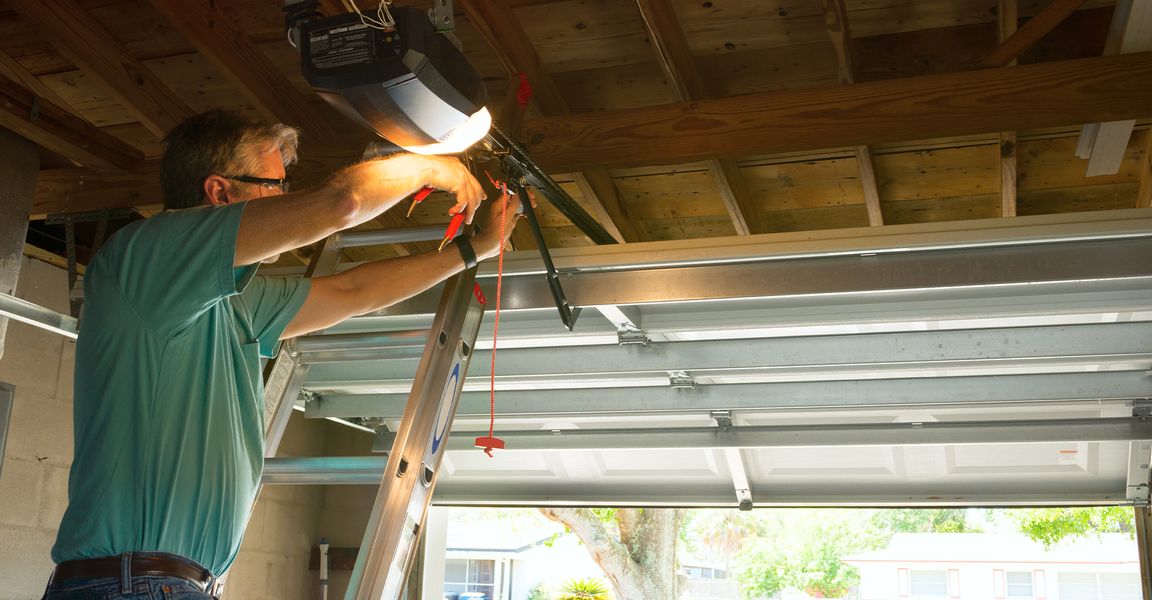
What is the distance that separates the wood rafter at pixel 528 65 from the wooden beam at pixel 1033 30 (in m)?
1.11

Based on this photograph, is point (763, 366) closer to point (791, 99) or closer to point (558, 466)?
point (791, 99)

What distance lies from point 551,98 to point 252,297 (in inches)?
52.2

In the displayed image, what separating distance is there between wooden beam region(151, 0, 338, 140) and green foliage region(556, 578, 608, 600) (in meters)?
9.63

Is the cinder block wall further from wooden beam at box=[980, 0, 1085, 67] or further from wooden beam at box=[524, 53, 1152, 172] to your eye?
wooden beam at box=[980, 0, 1085, 67]

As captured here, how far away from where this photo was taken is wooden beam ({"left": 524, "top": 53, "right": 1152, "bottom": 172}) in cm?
236

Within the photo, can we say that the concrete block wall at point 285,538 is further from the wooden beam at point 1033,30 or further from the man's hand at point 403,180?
the wooden beam at point 1033,30

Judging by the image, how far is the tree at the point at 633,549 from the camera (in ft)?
38.4

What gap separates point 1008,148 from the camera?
2.98 metres

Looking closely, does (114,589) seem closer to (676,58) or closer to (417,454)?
(417,454)

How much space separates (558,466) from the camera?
4480 mm

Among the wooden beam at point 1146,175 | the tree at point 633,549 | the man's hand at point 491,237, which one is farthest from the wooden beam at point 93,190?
the tree at point 633,549

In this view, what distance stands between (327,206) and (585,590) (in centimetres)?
1143

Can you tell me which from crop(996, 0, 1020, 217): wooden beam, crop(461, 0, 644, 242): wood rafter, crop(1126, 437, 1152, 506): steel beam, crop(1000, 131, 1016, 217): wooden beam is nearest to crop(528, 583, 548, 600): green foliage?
crop(1126, 437, 1152, 506): steel beam

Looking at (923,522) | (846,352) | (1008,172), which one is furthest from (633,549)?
(923,522)
